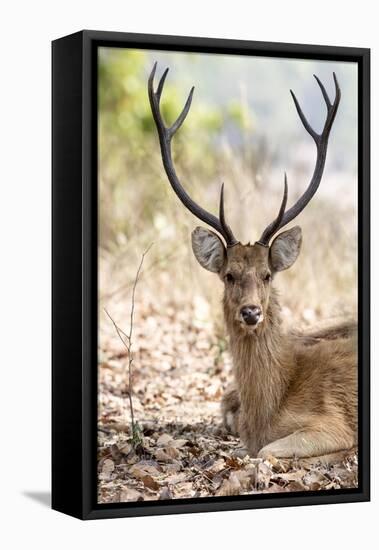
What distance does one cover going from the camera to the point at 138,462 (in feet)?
23.9

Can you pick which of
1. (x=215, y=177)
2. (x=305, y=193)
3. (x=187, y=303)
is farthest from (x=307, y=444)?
(x=215, y=177)

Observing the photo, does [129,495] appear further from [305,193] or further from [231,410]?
[305,193]

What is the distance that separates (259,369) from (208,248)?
2.51 ft

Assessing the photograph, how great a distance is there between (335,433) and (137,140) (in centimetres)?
727

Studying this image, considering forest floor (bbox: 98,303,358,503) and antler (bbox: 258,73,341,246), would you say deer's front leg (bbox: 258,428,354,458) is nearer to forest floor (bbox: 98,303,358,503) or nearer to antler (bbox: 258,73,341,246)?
forest floor (bbox: 98,303,358,503)

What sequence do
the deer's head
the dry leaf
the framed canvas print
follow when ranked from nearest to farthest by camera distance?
the framed canvas print < the dry leaf < the deer's head

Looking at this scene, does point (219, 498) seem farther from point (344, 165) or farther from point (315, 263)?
point (344, 165)

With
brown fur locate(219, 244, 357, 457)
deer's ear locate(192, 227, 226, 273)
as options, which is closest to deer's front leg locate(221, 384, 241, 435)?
brown fur locate(219, 244, 357, 457)

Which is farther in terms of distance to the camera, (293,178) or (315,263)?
(293,178)

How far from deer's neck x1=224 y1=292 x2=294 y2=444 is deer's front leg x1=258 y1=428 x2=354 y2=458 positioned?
0.20 metres

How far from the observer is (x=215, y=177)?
43.4 ft

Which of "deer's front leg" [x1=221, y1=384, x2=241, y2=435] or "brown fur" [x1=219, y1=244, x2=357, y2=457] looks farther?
"deer's front leg" [x1=221, y1=384, x2=241, y2=435]

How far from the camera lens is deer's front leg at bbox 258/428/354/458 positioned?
23.8 feet

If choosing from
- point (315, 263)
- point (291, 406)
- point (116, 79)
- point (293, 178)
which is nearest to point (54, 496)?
point (291, 406)
